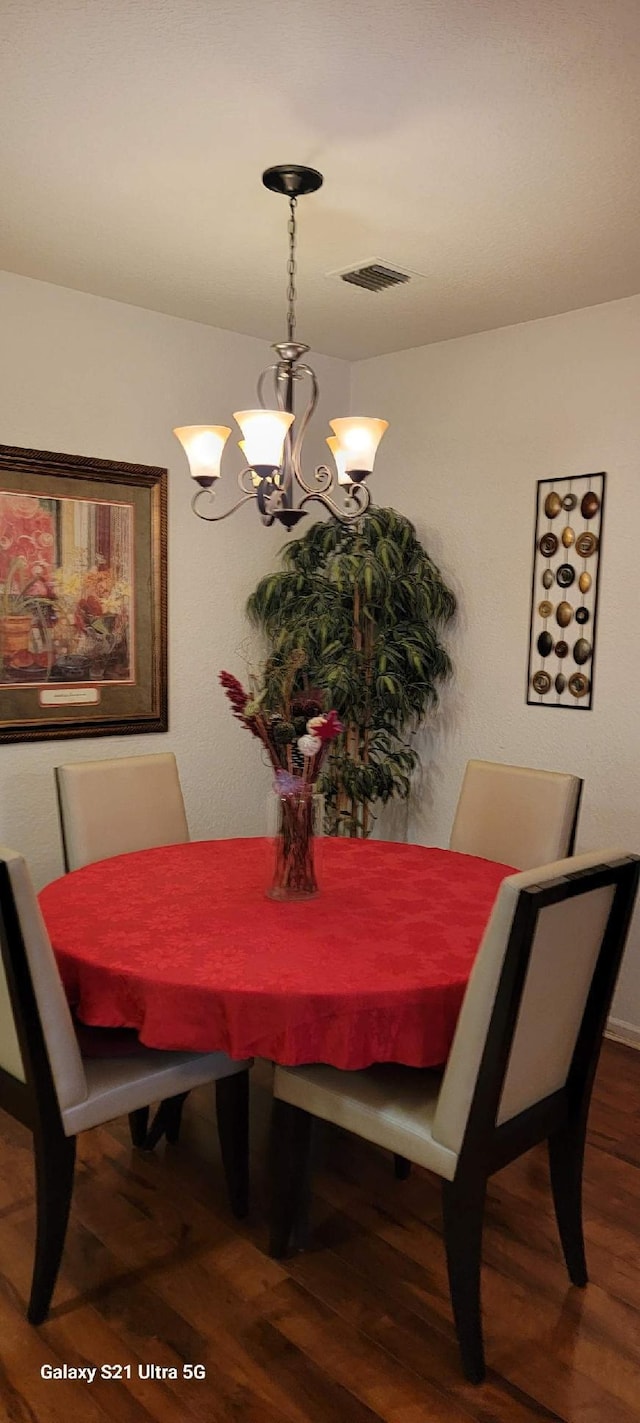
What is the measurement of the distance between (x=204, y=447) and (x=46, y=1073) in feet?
4.96

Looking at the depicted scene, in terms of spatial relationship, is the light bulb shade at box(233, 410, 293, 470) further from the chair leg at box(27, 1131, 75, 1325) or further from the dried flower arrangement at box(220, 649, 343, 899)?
the chair leg at box(27, 1131, 75, 1325)

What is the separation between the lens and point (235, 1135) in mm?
2357

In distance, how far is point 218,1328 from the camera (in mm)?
2008

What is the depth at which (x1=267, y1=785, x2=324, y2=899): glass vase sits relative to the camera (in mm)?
2391

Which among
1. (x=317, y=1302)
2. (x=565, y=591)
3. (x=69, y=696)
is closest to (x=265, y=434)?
(x=69, y=696)

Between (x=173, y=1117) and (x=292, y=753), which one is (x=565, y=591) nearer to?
(x=292, y=753)

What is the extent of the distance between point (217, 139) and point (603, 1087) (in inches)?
114

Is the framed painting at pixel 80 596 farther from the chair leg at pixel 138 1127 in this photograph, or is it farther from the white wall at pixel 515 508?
the chair leg at pixel 138 1127

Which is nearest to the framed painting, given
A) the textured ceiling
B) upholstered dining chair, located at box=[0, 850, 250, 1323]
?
the textured ceiling

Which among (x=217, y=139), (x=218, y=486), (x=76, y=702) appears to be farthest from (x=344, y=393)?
(x=217, y=139)

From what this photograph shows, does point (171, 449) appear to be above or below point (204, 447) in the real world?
above

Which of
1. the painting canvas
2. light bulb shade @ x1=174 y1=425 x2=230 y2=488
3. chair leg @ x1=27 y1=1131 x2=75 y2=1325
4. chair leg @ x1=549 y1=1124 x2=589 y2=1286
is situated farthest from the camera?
the painting canvas

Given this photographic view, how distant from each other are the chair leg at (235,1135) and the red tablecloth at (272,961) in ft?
1.35

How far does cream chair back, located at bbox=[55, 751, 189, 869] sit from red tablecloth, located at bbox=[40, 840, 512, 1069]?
0.44m
